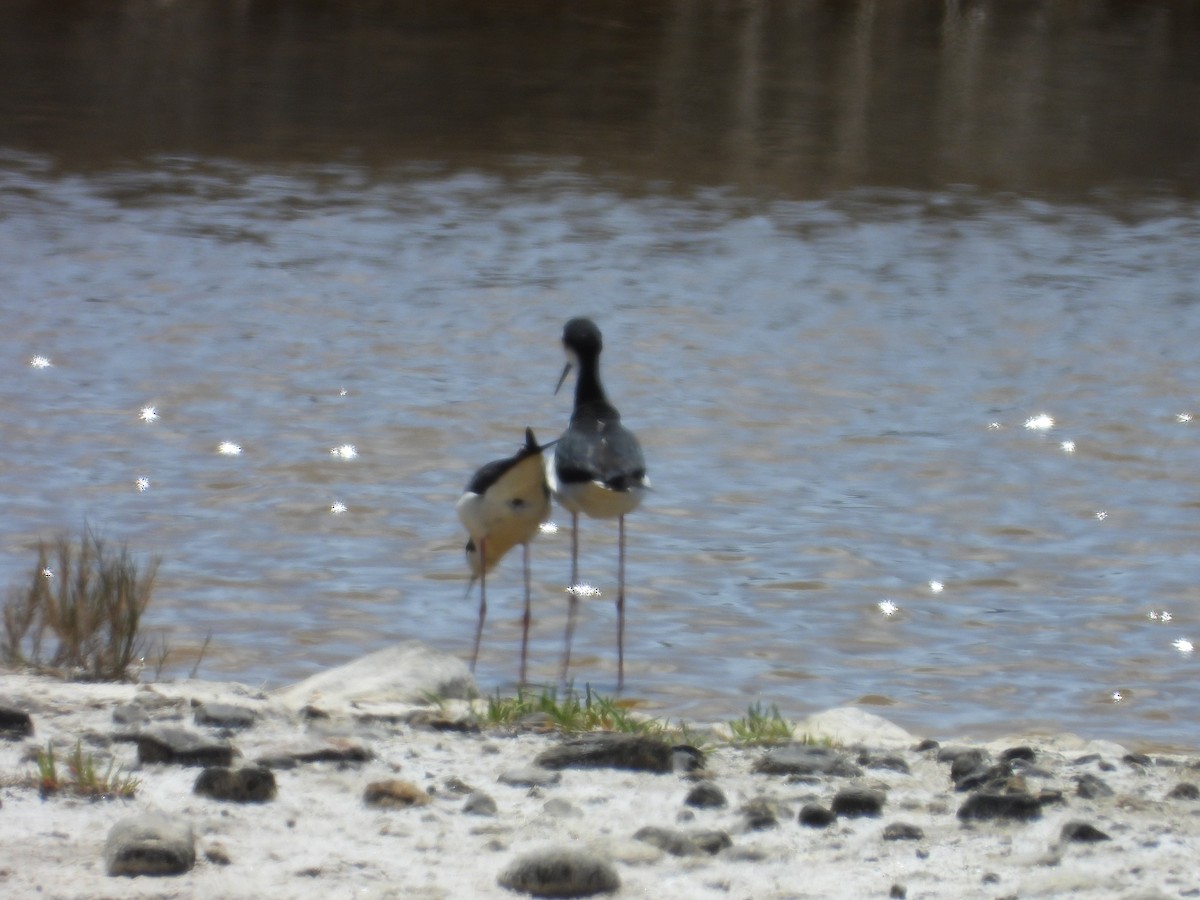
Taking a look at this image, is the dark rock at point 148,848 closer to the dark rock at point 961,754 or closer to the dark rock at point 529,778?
the dark rock at point 529,778

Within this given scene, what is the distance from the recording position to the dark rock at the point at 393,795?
5.04m

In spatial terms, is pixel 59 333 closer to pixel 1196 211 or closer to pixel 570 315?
pixel 570 315

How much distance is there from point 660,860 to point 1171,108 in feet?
75.3

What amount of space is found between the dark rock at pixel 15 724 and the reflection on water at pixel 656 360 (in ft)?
6.95

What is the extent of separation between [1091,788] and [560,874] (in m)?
1.65

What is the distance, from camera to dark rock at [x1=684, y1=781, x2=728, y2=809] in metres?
5.21

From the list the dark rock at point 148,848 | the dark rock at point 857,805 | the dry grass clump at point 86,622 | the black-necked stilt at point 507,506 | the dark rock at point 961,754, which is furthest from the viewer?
the black-necked stilt at point 507,506

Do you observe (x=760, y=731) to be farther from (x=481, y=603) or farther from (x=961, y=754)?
(x=481, y=603)

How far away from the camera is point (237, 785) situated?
4.96 metres

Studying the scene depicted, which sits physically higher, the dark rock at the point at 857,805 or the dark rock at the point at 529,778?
the dark rock at the point at 857,805

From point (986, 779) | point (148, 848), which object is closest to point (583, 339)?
point (986, 779)

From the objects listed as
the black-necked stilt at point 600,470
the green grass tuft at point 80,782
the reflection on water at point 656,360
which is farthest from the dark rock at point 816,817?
the black-necked stilt at point 600,470

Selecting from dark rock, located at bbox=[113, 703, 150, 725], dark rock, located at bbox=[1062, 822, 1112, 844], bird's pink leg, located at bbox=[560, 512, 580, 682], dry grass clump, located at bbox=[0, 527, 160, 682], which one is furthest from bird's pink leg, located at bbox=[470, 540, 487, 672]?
dark rock, located at bbox=[1062, 822, 1112, 844]

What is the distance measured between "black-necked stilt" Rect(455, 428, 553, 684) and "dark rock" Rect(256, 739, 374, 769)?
2.17m
